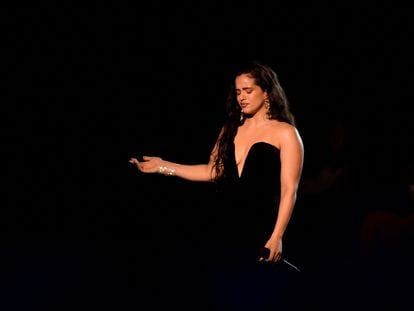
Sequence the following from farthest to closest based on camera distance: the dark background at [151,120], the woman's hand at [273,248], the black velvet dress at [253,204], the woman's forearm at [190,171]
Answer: the dark background at [151,120]
the woman's forearm at [190,171]
the black velvet dress at [253,204]
the woman's hand at [273,248]

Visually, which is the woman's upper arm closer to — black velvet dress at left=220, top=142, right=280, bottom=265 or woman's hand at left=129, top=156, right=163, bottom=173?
black velvet dress at left=220, top=142, right=280, bottom=265

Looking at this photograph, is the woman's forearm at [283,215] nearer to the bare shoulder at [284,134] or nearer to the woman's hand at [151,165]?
the bare shoulder at [284,134]

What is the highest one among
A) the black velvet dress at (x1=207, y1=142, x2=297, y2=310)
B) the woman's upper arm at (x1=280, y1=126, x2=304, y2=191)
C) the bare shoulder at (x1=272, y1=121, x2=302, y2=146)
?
the bare shoulder at (x1=272, y1=121, x2=302, y2=146)

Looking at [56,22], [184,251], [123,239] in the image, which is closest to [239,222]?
[184,251]

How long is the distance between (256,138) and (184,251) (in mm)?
1006

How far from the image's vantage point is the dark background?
12.5 feet

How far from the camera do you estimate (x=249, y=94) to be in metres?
2.82

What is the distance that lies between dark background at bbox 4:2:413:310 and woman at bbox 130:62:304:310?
90 cm

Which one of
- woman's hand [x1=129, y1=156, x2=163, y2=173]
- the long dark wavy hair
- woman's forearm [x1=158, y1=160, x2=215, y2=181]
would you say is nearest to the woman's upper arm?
the long dark wavy hair

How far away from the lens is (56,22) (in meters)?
3.80

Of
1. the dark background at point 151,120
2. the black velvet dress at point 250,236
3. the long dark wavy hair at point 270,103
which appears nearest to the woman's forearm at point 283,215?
the black velvet dress at point 250,236

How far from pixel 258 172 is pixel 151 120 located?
1.28 meters

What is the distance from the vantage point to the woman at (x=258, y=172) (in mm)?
2662

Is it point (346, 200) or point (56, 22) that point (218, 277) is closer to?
point (346, 200)
